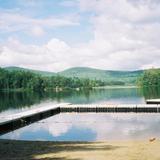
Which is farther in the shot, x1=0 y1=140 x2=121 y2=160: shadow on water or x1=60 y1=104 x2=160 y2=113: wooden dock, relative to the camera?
x1=60 y1=104 x2=160 y2=113: wooden dock

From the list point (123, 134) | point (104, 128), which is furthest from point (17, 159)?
point (104, 128)

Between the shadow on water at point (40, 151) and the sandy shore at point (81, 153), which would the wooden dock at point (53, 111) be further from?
the sandy shore at point (81, 153)

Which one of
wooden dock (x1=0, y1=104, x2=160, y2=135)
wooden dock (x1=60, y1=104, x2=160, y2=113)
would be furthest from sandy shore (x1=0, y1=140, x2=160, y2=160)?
wooden dock (x1=60, y1=104, x2=160, y2=113)

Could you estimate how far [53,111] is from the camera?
65000mm

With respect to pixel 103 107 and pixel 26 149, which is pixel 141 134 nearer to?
pixel 26 149

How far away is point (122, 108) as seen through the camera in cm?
6444

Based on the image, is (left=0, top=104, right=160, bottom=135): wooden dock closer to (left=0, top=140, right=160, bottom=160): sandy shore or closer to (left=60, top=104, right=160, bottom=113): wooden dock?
(left=60, top=104, right=160, bottom=113): wooden dock

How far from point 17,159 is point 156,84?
17999 cm

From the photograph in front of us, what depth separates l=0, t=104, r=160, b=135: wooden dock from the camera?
47.7 meters

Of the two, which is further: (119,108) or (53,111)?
(53,111)

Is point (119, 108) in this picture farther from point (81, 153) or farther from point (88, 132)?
point (81, 153)

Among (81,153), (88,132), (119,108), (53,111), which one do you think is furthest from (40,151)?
(119,108)

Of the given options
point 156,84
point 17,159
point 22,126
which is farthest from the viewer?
point 156,84

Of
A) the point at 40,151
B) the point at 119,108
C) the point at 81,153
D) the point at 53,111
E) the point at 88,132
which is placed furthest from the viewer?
the point at 53,111
